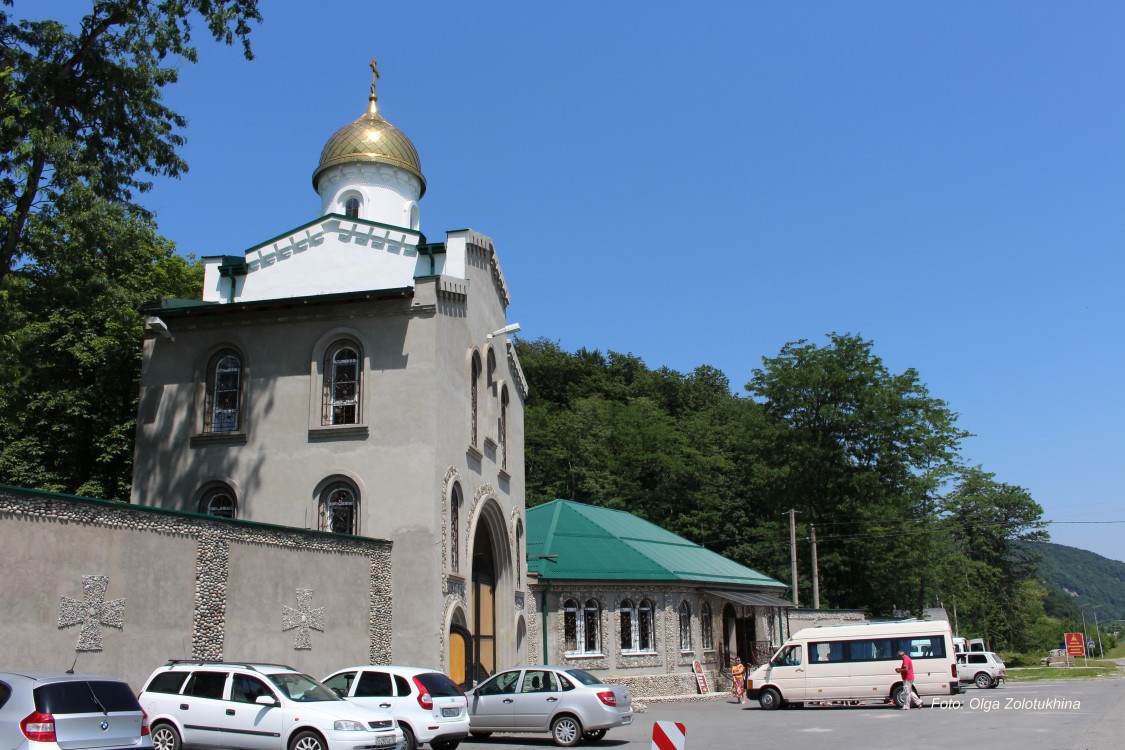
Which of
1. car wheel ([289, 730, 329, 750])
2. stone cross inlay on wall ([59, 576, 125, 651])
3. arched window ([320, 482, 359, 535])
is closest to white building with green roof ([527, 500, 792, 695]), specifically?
arched window ([320, 482, 359, 535])

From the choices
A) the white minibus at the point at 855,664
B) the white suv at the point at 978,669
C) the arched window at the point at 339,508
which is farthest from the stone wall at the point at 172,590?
the white suv at the point at 978,669

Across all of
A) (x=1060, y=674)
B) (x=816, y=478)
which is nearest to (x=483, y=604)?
(x=816, y=478)

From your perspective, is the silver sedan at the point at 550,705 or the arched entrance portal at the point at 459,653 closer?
the silver sedan at the point at 550,705

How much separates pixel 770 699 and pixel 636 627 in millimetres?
6517

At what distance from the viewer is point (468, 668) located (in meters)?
22.9

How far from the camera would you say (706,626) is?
3575cm

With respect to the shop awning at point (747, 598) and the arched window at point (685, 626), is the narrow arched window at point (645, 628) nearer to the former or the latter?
the arched window at point (685, 626)

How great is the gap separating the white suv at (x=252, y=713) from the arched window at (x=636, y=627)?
64.3 ft

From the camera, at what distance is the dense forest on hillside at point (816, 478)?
165 ft

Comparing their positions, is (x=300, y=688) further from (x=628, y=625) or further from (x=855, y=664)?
(x=628, y=625)

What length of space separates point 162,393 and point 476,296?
8.27 m

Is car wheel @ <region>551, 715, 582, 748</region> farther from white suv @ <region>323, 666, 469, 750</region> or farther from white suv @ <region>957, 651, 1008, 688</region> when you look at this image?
white suv @ <region>957, 651, 1008, 688</region>

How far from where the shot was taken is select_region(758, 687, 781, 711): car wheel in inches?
1046

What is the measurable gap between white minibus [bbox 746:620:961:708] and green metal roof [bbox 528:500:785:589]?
6616 millimetres
